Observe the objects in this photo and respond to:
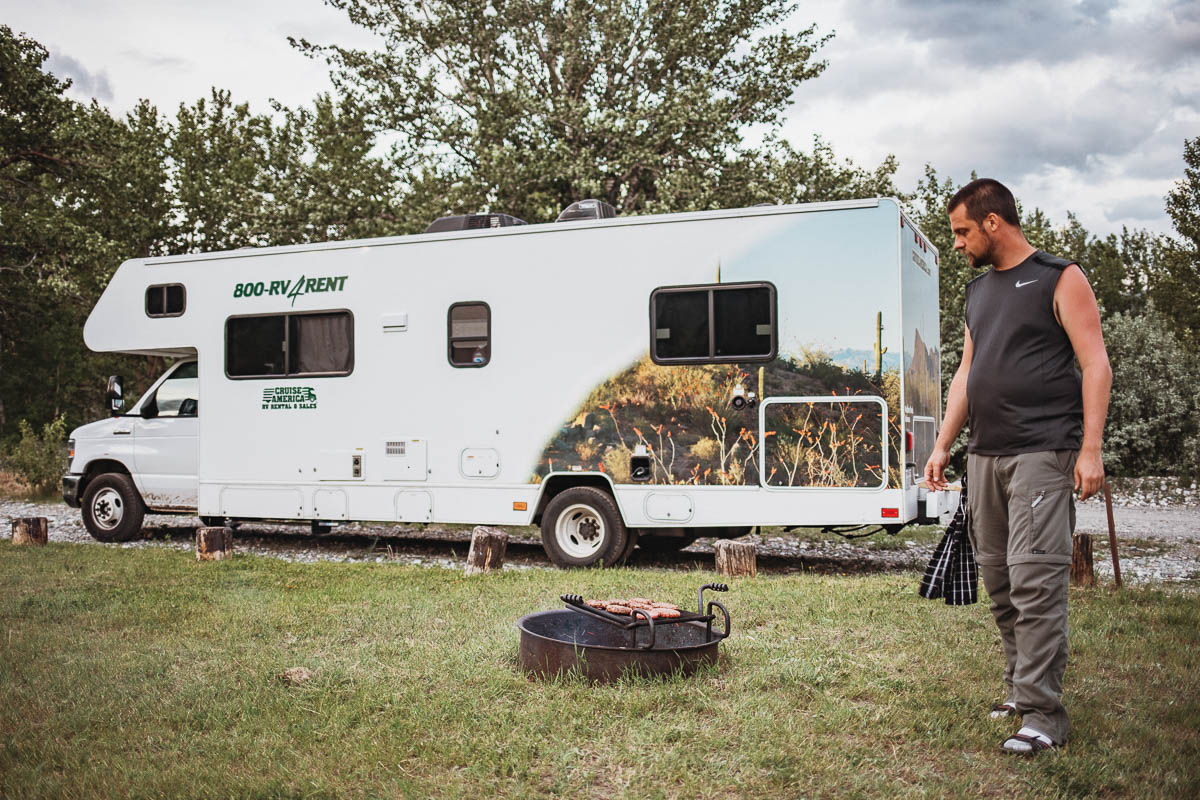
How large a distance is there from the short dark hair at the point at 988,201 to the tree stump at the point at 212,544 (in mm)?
7200

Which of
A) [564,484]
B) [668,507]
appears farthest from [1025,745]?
[564,484]

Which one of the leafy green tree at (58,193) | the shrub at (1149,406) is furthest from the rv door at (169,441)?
the shrub at (1149,406)

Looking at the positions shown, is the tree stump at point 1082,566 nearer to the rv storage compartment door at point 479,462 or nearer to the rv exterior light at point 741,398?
the rv exterior light at point 741,398

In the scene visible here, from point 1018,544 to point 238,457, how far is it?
8.16 metres

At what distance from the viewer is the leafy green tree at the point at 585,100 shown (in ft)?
57.0

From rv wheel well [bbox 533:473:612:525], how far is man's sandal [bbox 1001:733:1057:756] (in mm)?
5282

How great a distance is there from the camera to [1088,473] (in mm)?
3438

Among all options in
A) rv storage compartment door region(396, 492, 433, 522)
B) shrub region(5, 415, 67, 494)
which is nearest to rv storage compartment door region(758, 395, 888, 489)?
rv storage compartment door region(396, 492, 433, 522)

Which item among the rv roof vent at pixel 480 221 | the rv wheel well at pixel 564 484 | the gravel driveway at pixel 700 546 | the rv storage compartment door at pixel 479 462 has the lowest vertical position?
the gravel driveway at pixel 700 546

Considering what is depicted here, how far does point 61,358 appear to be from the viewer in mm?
36219

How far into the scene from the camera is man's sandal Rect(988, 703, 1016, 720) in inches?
156

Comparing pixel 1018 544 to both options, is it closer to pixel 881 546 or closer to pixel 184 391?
pixel 881 546

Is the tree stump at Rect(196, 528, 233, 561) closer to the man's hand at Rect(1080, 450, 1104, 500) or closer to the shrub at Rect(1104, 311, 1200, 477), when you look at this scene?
the man's hand at Rect(1080, 450, 1104, 500)

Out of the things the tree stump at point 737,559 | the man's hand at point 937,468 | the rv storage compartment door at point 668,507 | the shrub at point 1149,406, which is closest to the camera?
the man's hand at point 937,468
